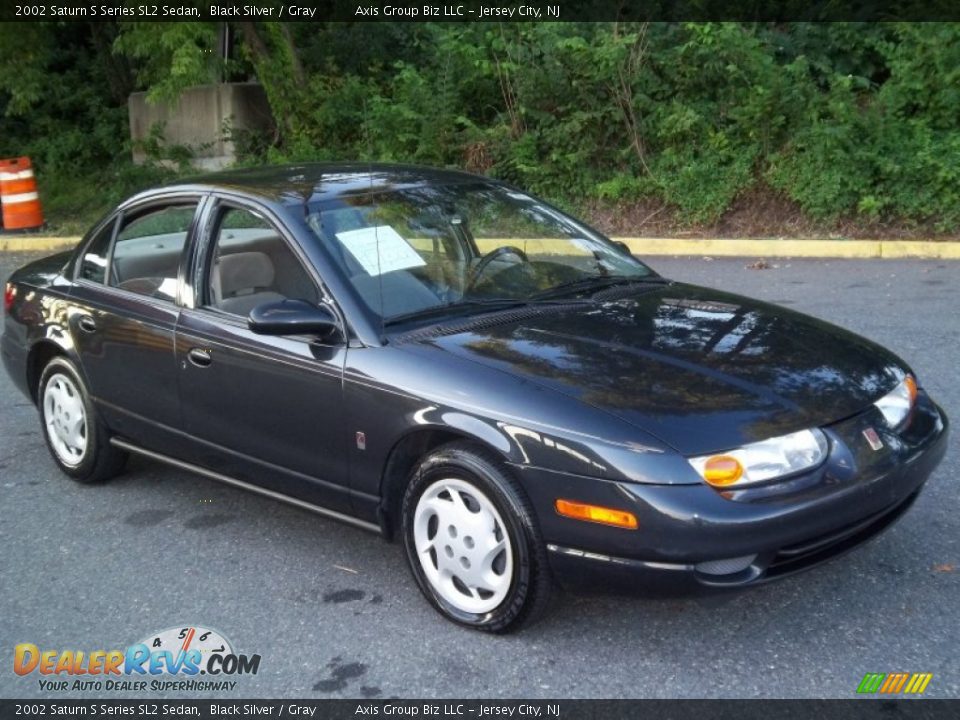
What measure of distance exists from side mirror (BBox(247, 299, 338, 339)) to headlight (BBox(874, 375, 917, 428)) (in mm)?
1929

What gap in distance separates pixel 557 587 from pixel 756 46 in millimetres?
10520

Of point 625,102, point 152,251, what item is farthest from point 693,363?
point 625,102

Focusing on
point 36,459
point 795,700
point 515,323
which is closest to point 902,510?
point 795,700

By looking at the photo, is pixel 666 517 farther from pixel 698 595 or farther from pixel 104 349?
pixel 104 349

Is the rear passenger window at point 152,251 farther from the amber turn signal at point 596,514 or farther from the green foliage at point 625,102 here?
the green foliage at point 625,102

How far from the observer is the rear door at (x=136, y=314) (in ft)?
15.5

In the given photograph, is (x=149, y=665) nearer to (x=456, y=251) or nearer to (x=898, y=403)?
(x=456, y=251)

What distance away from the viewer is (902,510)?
12.4ft

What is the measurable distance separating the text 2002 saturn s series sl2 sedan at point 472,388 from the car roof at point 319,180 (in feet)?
0.06

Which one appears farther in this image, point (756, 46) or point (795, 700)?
point (756, 46)

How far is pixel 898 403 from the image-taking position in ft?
12.6

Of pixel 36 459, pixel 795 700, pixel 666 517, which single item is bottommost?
pixel 36 459

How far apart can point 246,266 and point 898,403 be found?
2622 millimetres

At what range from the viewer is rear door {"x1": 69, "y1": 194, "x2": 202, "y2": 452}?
15.5ft
